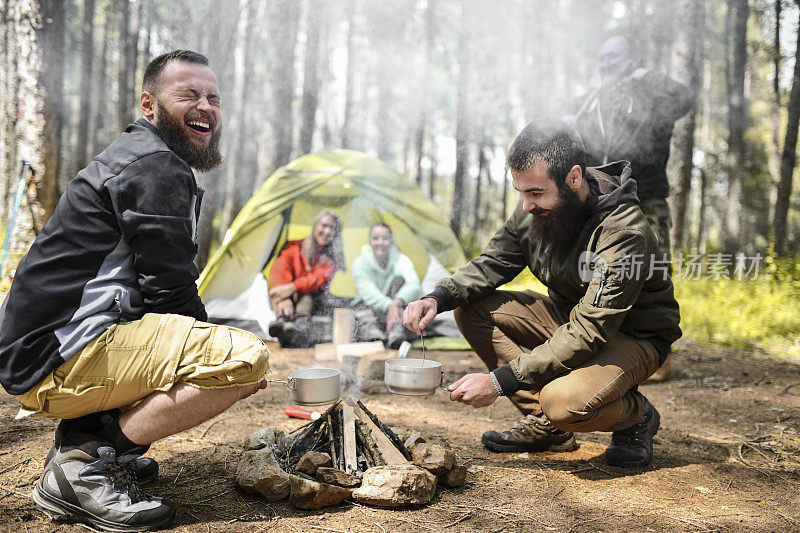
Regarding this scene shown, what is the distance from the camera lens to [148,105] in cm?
196

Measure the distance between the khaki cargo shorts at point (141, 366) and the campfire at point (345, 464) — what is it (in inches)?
17.3

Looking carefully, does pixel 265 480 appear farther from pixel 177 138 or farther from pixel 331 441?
pixel 177 138

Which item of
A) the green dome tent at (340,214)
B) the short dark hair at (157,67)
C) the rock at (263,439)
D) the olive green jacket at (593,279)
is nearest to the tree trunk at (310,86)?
the green dome tent at (340,214)

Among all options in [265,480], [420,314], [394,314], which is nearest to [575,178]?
[420,314]

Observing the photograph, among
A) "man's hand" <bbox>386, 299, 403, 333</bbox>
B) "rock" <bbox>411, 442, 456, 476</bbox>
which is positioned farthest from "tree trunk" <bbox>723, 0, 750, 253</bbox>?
"rock" <bbox>411, 442, 456, 476</bbox>

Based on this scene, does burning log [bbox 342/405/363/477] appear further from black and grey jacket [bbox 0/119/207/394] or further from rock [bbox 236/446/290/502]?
black and grey jacket [bbox 0/119/207/394]

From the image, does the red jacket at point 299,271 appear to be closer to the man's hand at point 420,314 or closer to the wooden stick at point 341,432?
the man's hand at point 420,314

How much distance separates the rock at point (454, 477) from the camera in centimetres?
204

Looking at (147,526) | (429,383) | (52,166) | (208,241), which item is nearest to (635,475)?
(429,383)

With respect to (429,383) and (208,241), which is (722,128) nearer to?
(208,241)

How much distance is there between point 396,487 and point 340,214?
375cm

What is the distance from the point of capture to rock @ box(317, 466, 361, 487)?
74.9 inches

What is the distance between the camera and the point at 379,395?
344 cm

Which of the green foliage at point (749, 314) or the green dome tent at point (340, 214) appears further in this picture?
the green foliage at point (749, 314)
